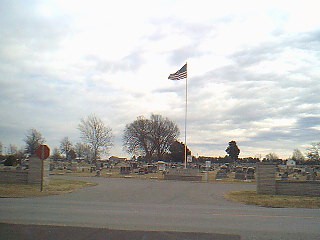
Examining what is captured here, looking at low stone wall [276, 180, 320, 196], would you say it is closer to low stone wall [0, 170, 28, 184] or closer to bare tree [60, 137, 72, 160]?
low stone wall [0, 170, 28, 184]

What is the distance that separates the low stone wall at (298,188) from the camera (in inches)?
923

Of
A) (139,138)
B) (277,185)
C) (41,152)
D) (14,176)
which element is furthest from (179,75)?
(139,138)

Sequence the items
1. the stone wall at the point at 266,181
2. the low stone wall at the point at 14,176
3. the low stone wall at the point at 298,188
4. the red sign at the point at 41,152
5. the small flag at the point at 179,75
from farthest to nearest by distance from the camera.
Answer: the small flag at the point at 179,75 → the low stone wall at the point at 14,176 → the stone wall at the point at 266,181 → the low stone wall at the point at 298,188 → the red sign at the point at 41,152

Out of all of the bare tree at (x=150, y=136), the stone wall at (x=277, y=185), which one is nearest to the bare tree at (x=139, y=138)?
the bare tree at (x=150, y=136)

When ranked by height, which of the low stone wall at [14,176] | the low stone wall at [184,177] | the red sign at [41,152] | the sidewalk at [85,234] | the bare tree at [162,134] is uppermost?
the bare tree at [162,134]

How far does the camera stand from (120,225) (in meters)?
10.3

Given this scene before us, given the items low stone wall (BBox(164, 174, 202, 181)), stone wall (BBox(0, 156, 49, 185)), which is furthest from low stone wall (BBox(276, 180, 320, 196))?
stone wall (BBox(0, 156, 49, 185))

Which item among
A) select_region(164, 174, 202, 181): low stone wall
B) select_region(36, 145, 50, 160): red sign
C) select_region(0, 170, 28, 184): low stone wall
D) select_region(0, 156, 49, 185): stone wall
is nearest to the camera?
select_region(36, 145, 50, 160): red sign

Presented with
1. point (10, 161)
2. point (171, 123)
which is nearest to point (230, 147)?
point (171, 123)

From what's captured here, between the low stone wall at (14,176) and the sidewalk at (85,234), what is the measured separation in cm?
1867

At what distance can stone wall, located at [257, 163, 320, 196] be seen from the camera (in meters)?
23.5

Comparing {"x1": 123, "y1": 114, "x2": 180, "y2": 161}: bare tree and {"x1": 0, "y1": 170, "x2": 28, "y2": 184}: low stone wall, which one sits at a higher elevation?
{"x1": 123, "y1": 114, "x2": 180, "y2": 161}: bare tree

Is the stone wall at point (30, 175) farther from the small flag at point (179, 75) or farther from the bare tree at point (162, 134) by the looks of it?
the bare tree at point (162, 134)

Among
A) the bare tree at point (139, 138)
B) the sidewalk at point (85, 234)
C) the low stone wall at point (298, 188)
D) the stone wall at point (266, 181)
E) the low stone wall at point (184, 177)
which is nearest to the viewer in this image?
the sidewalk at point (85, 234)
